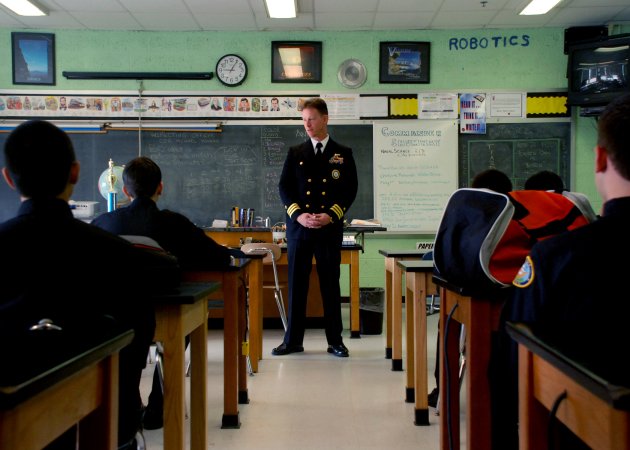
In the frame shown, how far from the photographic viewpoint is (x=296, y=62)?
20.0ft

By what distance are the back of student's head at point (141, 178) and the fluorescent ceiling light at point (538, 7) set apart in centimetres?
430

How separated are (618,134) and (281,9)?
15.8 feet

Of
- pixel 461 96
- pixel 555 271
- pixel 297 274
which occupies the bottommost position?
pixel 297 274

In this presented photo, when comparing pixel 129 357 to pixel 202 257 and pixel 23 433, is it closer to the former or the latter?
pixel 23 433

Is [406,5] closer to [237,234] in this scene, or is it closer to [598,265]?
[237,234]

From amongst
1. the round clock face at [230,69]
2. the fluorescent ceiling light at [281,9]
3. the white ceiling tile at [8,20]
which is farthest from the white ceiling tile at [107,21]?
the fluorescent ceiling light at [281,9]

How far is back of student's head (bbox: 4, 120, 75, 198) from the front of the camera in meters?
1.32

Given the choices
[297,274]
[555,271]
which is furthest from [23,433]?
[297,274]

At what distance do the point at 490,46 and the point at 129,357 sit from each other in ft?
18.2

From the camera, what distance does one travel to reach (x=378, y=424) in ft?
8.73

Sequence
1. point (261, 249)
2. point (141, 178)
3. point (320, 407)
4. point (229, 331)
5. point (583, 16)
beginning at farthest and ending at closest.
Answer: point (583, 16)
point (261, 249)
point (320, 407)
point (229, 331)
point (141, 178)

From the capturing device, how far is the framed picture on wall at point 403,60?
6094 mm

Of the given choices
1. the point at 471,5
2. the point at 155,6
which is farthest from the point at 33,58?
the point at 471,5

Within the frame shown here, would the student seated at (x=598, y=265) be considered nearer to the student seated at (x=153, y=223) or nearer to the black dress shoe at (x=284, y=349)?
the student seated at (x=153, y=223)
